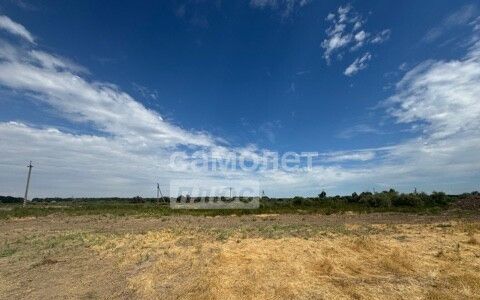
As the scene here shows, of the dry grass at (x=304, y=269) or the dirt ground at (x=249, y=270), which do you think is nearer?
the dry grass at (x=304, y=269)

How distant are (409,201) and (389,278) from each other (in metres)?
45.4

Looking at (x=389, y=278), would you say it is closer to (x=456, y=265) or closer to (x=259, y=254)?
(x=456, y=265)

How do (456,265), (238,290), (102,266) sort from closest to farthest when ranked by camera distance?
(238,290) → (456,265) → (102,266)

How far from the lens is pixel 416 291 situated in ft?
22.9

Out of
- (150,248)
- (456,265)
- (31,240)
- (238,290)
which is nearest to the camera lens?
(238,290)

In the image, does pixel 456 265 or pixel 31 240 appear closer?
pixel 456 265

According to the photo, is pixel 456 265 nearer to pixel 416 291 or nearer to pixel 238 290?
pixel 416 291

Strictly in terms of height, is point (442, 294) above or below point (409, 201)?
below

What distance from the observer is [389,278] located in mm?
Answer: 8031

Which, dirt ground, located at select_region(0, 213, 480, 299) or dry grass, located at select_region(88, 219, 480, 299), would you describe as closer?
dry grass, located at select_region(88, 219, 480, 299)

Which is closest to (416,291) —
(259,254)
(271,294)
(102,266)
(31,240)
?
(271,294)

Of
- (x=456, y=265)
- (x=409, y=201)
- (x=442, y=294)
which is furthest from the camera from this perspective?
(x=409, y=201)

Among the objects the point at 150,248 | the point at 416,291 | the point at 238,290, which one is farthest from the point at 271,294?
the point at 150,248

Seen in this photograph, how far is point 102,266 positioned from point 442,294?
27.9 feet
